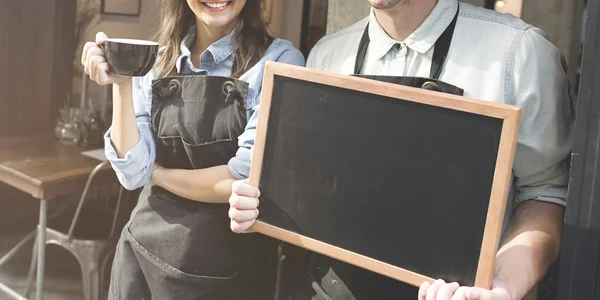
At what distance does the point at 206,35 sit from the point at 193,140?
264 mm

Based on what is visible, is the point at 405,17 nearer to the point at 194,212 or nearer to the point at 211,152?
the point at 211,152

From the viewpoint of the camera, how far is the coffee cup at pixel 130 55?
1218 millimetres

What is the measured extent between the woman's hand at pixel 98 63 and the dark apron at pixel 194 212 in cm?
14

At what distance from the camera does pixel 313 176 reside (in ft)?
3.68

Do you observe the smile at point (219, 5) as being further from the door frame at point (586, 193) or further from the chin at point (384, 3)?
the door frame at point (586, 193)

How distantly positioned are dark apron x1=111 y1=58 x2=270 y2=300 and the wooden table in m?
0.88

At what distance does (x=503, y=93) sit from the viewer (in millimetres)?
1080

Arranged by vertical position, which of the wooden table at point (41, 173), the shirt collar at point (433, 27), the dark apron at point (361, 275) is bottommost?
the wooden table at point (41, 173)

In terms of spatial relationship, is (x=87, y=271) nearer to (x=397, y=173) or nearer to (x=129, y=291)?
(x=129, y=291)

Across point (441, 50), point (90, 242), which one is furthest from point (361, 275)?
point (90, 242)

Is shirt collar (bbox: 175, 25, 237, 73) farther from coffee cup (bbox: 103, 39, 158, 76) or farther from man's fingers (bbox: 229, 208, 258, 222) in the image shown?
man's fingers (bbox: 229, 208, 258, 222)

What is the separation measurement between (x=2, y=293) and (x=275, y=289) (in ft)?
5.10

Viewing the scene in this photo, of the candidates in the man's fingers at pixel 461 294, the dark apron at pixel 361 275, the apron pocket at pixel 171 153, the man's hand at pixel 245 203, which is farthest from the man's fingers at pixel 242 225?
the man's fingers at pixel 461 294

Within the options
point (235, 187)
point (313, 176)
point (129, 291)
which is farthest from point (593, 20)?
point (129, 291)
